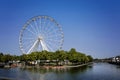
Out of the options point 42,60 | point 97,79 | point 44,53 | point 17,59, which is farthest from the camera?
point 17,59

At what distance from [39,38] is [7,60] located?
64606mm

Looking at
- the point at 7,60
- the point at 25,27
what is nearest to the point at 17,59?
the point at 7,60

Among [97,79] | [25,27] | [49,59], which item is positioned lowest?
[97,79]

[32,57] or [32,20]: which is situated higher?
[32,20]

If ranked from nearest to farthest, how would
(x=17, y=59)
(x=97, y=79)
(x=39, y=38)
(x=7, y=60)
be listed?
(x=97, y=79), (x=39, y=38), (x=7, y=60), (x=17, y=59)

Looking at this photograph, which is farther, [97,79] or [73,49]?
[73,49]

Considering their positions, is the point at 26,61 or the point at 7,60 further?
the point at 7,60

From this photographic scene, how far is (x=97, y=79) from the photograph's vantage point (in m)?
52.1

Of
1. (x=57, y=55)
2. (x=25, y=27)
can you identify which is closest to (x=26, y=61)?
(x=57, y=55)

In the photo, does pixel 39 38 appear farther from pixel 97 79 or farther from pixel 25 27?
pixel 97 79

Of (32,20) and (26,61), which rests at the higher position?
(32,20)

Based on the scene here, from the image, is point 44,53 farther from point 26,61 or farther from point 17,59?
point 17,59

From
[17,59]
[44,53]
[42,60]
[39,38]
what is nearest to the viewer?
[39,38]

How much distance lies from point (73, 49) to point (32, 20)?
61.6m
